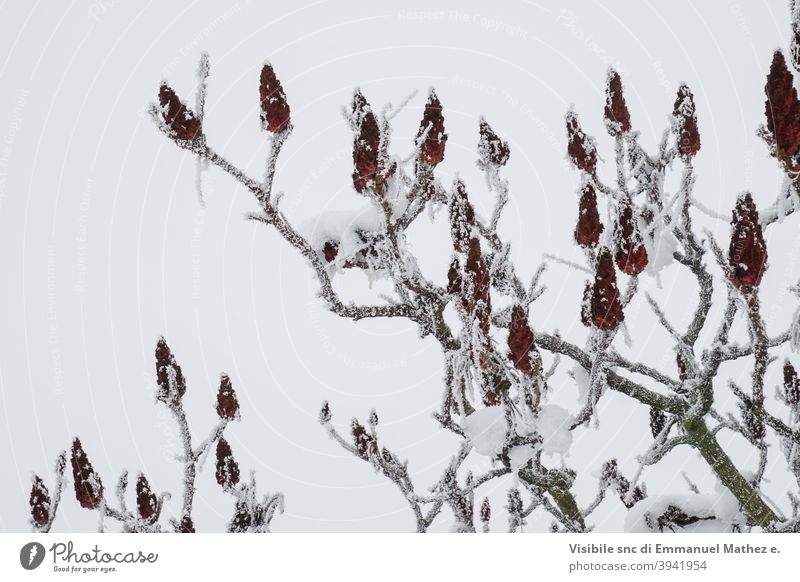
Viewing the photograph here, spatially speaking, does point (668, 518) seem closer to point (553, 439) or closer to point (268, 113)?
point (553, 439)

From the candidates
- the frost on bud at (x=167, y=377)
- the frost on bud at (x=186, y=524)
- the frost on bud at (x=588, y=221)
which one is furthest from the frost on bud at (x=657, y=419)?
the frost on bud at (x=186, y=524)

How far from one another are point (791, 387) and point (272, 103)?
5599 millimetres

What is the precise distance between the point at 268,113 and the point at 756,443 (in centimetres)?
537

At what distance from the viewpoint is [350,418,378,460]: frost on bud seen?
19.9 ft

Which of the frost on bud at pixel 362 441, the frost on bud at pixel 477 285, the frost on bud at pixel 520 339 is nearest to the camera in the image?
the frost on bud at pixel 477 285

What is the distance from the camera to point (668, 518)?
19.3 feet

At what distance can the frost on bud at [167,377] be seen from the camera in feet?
18.5

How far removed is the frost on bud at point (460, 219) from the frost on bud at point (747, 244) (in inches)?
59.4

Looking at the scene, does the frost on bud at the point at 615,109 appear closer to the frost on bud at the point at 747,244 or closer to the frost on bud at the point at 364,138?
the frost on bud at the point at 747,244

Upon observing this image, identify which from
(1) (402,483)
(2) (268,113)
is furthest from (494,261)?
(1) (402,483)

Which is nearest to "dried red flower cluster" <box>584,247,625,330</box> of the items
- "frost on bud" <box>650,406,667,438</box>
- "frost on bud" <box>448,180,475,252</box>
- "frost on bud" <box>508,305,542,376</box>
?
"frost on bud" <box>508,305,542,376</box>

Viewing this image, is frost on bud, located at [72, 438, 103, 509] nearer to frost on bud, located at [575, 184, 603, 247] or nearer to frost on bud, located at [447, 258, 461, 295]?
frost on bud, located at [447, 258, 461, 295]
